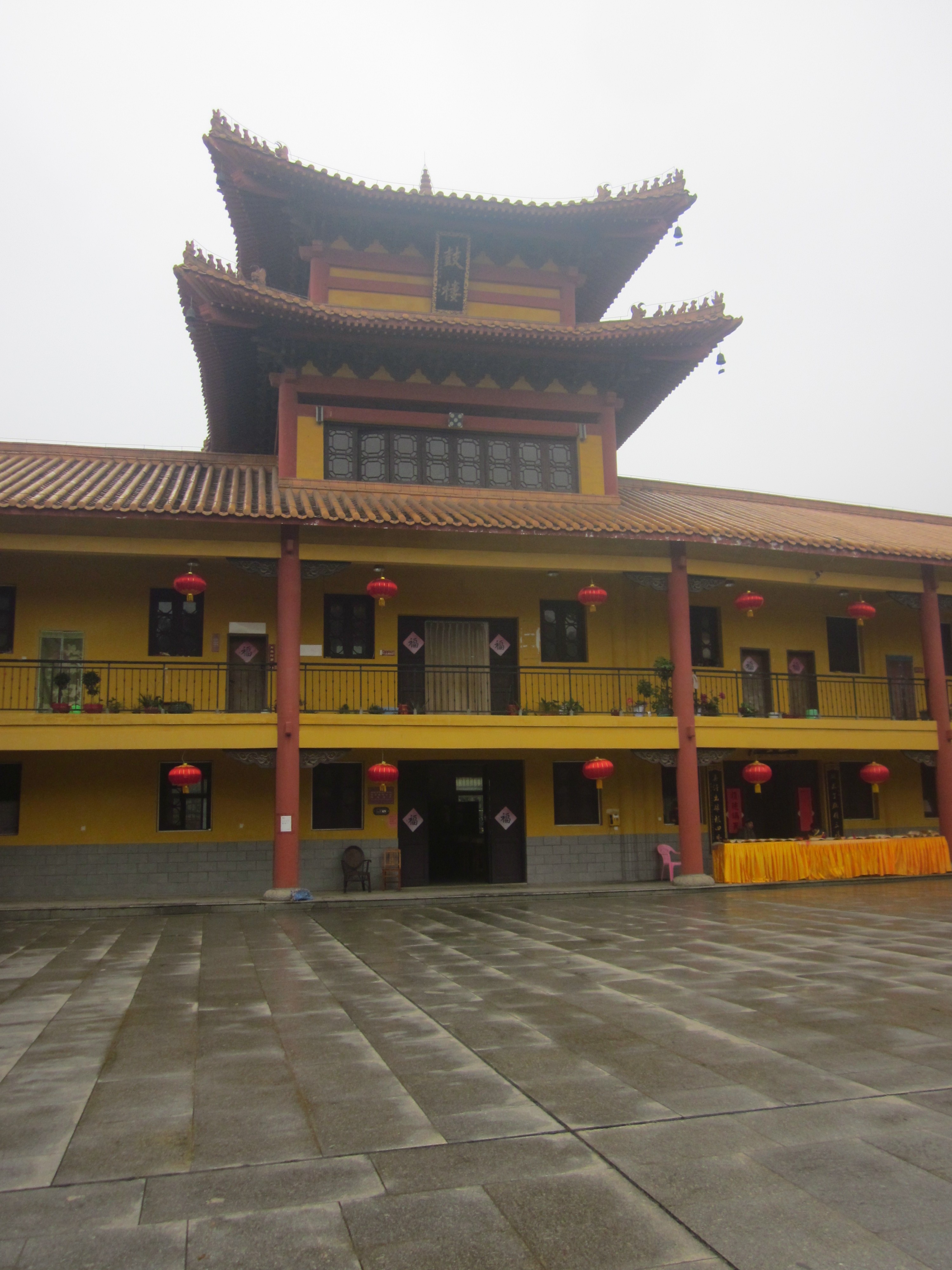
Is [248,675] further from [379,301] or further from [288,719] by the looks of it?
[379,301]

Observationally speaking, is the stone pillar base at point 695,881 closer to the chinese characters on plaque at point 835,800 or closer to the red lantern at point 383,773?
the chinese characters on plaque at point 835,800

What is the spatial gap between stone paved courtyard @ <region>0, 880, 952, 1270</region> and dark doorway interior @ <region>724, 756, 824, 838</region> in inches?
396

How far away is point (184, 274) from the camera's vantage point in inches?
609

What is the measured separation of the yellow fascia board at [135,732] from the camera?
1461 centimetres

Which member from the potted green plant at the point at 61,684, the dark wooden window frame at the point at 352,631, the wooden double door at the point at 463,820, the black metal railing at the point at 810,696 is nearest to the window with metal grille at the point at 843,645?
the black metal railing at the point at 810,696

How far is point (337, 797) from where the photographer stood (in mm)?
17047

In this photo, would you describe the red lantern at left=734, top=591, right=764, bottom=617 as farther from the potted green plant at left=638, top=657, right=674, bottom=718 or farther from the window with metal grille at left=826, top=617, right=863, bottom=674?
the window with metal grille at left=826, top=617, right=863, bottom=674

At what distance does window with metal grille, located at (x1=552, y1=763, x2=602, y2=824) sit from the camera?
18125 millimetres

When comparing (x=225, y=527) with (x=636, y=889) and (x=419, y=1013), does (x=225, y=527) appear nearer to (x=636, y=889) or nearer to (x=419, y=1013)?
(x=636, y=889)

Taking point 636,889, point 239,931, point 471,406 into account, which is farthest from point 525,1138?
point 471,406

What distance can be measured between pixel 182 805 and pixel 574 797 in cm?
697

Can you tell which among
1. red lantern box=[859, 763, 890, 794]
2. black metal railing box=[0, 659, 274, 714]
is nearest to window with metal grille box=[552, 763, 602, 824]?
red lantern box=[859, 763, 890, 794]

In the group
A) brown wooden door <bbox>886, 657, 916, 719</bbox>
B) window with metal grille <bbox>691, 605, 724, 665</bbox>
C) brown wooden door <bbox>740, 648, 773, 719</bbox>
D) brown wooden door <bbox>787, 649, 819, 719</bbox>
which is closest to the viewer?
window with metal grille <bbox>691, 605, 724, 665</bbox>

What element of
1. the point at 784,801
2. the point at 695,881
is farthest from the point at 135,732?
the point at 784,801
